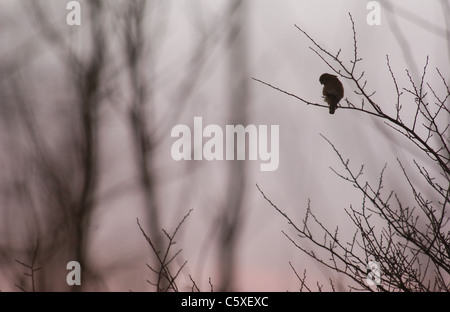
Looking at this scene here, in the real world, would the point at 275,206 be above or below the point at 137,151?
below

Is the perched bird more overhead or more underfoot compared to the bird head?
more underfoot

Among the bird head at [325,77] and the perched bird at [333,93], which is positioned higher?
the bird head at [325,77]

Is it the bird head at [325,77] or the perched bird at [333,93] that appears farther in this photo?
the bird head at [325,77]

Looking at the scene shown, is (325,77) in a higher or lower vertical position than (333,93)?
higher

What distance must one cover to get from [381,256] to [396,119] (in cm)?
106

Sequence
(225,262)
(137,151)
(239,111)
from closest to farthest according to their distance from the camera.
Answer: (225,262) < (239,111) < (137,151)

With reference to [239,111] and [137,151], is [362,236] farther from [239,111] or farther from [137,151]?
[137,151]

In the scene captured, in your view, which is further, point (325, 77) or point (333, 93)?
point (325, 77)

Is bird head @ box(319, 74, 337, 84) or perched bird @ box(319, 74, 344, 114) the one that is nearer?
perched bird @ box(319, 74, 344, 114)
